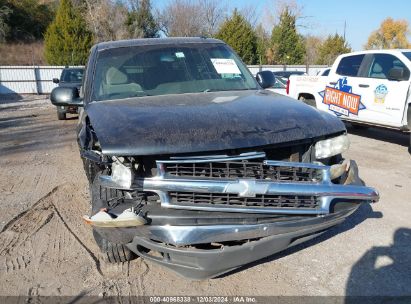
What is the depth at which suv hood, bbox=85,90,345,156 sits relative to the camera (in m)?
2.57

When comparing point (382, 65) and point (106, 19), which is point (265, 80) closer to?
point (382, 65)

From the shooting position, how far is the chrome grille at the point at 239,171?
2588 millimetres

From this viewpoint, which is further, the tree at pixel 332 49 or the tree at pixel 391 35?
the tree at pixel 391 35

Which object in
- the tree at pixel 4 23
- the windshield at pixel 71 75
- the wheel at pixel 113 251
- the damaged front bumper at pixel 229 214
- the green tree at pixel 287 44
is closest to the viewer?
the damaged front bumper at pixel 229 214

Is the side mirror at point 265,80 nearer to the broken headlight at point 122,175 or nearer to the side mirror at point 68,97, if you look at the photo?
the side mirror at point 68,97

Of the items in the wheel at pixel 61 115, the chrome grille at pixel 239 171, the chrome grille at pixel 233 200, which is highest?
the chrome grille at pixel 239 171

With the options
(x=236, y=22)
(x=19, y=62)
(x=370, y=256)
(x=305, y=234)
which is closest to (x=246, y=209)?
(x=305, y=234)

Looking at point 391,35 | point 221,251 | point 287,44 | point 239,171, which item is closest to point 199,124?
point 239,171

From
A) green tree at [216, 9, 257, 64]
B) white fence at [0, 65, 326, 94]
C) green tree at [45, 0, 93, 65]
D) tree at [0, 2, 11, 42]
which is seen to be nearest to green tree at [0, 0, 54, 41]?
tree at [0, 2, 11, 42]

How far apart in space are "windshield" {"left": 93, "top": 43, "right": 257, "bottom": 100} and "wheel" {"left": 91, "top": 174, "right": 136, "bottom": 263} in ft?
3.99

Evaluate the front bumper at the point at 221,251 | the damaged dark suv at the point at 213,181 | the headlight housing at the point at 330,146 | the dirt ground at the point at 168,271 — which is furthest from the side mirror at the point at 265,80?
the front bumper at the point at 221,251

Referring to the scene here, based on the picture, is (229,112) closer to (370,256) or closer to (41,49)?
(370,256)

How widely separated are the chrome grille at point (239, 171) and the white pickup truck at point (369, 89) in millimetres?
5333

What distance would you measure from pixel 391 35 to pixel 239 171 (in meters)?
82.6
